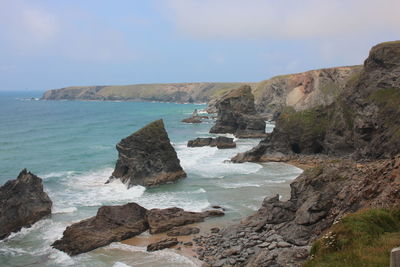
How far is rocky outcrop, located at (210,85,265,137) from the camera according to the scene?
270ft

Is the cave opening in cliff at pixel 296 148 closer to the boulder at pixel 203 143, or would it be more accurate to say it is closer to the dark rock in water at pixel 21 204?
the boulder at pixel 203 143

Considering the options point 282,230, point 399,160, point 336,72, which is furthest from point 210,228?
point 336,72

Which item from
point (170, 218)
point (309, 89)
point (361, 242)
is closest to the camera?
point (361, 242)

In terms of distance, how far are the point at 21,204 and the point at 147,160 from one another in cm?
1489

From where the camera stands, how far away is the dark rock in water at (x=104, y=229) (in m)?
26.4

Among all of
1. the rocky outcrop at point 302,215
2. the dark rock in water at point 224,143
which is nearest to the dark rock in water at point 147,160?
the rocky outcrop at point 302,215

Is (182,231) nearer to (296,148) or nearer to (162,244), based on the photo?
(162,244)

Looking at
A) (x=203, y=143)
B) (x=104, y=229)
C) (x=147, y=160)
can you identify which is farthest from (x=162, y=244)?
(x=203, y=143)

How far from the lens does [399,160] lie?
20.8 meters

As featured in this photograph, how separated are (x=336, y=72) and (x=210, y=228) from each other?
8484 cm

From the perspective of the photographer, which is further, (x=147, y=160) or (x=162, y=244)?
(x=147, y=160)

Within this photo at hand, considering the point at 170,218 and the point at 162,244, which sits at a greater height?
the point at 170,218

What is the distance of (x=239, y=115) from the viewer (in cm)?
8500

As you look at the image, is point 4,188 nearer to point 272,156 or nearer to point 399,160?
point 399,160
